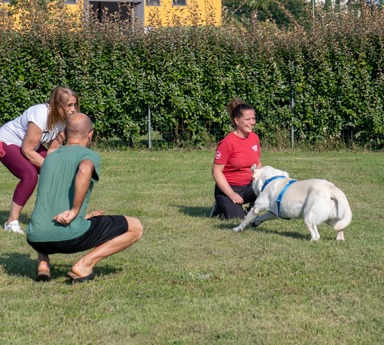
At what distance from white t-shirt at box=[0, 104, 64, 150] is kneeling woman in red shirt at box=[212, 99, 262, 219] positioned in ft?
7.02

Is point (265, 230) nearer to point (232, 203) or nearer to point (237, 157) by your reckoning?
point (232, 203)

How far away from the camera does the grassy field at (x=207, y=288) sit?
5734 mm

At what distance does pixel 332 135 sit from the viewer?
18.4m

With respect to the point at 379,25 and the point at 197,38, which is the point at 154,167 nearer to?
the point at 197,38

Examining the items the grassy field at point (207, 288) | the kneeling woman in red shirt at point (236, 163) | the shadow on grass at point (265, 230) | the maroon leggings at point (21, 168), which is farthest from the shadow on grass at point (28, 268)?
the kneeling woman in red shirt at point (236, 163)

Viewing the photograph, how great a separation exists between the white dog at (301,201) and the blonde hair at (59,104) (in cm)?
226

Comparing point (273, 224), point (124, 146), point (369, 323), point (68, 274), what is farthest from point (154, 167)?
point (369, 323)

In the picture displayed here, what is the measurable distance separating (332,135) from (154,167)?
4.68m

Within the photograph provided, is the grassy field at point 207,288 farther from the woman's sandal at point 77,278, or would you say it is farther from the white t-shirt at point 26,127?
the white t-shirt at point 26,127

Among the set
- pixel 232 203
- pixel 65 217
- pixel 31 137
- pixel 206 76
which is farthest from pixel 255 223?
pixel 206 76

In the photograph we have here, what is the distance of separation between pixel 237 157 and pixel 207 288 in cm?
369

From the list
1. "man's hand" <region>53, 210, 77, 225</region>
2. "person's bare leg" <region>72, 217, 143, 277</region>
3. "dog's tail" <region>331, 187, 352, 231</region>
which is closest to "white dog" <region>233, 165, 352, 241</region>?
"dog's tail" <region>331, 187, 352, 231</region>

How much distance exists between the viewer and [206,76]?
18188 mm

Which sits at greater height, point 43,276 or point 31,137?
point 31,137
